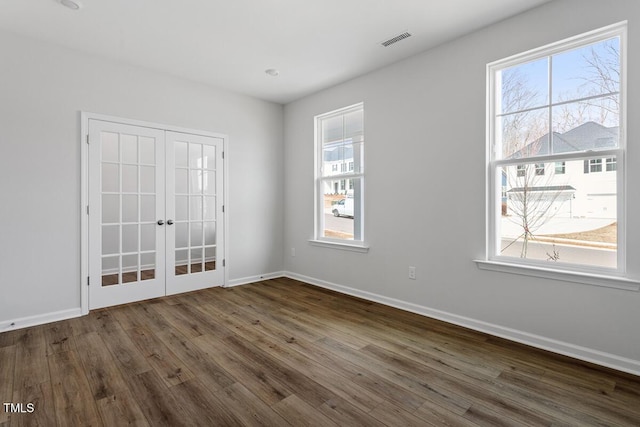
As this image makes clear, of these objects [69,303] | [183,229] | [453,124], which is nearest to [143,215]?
[183,229]

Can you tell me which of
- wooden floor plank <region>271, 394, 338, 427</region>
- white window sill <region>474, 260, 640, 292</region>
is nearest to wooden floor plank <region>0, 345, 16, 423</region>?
wooden floor plank <region>271, 394, 338, 427</region>

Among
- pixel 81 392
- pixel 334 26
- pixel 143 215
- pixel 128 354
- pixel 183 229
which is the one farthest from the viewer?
pixel 183 229

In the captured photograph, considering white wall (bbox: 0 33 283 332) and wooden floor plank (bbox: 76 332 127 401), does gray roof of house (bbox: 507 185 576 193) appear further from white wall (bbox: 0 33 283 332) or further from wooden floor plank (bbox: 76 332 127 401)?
white wall (bbox: 0 33 283 332)

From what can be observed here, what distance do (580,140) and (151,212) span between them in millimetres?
4365

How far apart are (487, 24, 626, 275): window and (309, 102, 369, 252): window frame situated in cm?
153

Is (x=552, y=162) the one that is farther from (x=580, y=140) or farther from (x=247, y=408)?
(x=247, y=408)

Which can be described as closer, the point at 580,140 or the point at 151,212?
the point at 580,140

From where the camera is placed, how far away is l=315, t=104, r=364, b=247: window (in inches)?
163

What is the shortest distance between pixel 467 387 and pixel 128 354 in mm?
2474

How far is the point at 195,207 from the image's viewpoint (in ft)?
14.0

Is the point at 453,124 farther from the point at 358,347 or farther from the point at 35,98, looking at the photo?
the point at 35,98

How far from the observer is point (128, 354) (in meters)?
2.49

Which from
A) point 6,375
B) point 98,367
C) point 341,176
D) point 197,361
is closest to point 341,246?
point 341,176

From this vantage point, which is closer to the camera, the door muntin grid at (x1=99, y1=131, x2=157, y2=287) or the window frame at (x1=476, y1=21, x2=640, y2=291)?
the window frame at (x1=476, y1=21, x2=640, y2=291)
